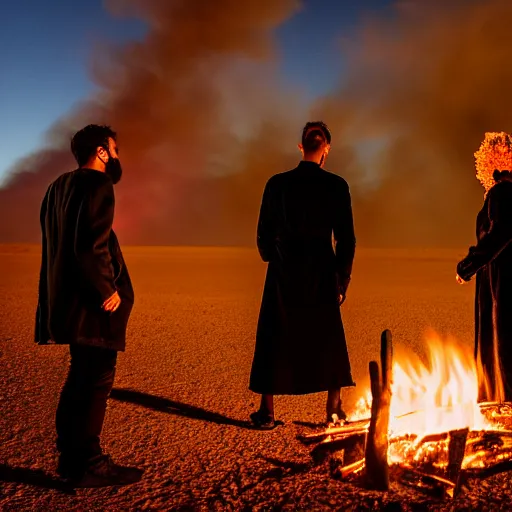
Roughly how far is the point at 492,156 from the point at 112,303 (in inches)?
119

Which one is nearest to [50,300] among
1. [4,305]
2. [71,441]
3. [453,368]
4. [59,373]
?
[71,441]

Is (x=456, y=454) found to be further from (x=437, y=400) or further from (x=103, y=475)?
(x=103, y=475)

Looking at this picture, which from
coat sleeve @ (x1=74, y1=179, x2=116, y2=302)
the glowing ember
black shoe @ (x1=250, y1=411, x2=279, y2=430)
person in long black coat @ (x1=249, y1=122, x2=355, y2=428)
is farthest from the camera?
black shoe @ (x1=250, y1=411, x2=279, y2=430)

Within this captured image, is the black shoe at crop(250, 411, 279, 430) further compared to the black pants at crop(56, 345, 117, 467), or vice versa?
the black shoe at crop(250, 411, 279, 430)

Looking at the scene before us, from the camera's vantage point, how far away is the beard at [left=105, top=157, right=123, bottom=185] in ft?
11.7

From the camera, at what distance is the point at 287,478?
3.57 metres

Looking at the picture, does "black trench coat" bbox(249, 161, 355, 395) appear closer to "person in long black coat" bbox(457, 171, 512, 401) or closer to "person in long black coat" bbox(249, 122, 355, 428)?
"person in long black coat" bbox(249, 122, 355, 428)

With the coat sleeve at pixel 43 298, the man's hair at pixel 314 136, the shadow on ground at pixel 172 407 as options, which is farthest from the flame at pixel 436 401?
the coat sleeve at pixel 43 298

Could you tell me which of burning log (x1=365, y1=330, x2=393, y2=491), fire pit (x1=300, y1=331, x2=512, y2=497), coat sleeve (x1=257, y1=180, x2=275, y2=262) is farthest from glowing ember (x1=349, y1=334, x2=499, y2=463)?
coat sleeve (x1=257, y1=180, x2=275, y2=262)

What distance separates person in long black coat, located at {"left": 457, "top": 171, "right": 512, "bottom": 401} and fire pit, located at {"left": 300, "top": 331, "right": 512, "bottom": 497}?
195 millimetres

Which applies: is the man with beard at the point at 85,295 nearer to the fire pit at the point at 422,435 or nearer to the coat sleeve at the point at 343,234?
the fire pit at the point at 422,435

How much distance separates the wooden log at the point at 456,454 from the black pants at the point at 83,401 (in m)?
2.10

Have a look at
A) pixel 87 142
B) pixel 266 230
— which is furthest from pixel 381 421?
pixel 87 142

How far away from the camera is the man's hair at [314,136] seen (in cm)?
439
